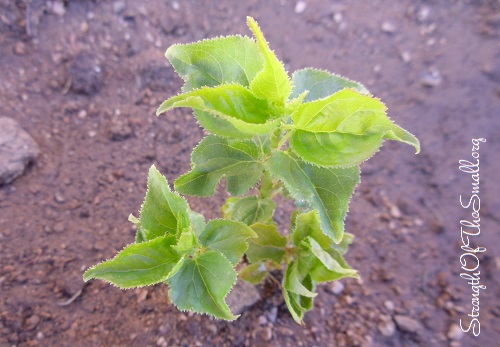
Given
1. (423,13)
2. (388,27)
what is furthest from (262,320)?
(423,13)

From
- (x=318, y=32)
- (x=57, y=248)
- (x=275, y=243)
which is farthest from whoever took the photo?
(x=318, y=32)

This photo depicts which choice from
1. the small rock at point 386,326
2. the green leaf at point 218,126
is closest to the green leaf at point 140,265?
the green leaf at point 218,126

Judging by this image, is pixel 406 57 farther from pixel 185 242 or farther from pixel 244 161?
pixel 185 242

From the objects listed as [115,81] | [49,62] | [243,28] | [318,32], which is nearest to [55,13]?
[49,62]

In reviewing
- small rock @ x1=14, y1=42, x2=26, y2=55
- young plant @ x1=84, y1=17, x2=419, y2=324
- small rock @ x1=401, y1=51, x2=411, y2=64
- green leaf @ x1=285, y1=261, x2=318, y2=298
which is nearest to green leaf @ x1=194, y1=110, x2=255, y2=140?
young plant @ x1=84, y1=17, x2=419, y2=324

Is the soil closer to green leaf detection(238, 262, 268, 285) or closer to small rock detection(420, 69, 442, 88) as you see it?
small rock detection(420, 69, 442, 88)

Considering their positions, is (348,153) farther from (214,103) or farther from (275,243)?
(275,243)

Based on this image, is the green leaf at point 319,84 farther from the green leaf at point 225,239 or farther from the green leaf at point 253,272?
the green leaf at point 253,272
